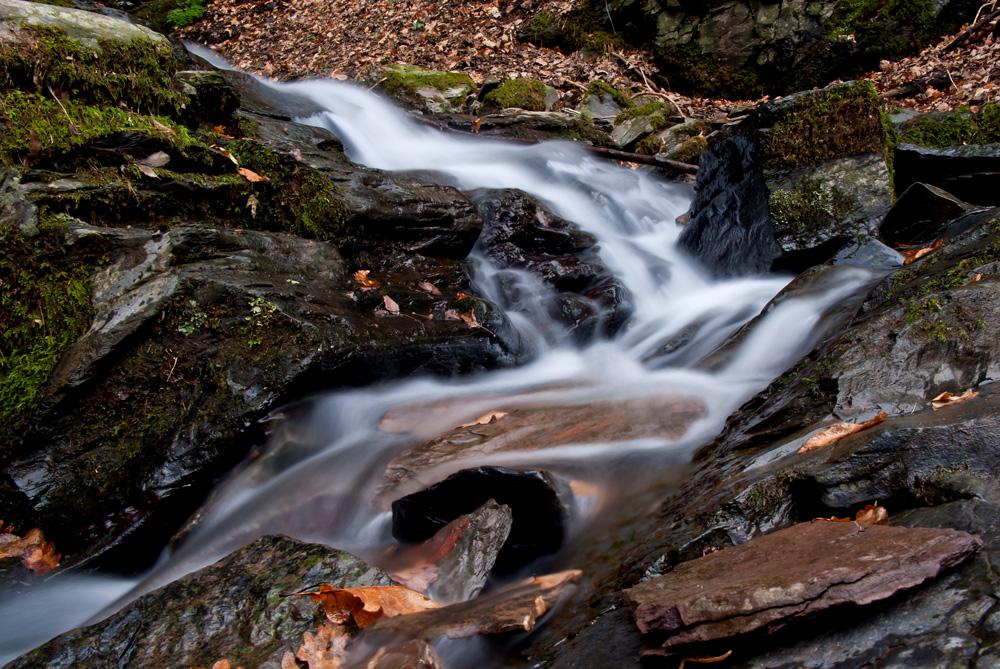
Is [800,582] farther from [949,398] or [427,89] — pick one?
[427,89]

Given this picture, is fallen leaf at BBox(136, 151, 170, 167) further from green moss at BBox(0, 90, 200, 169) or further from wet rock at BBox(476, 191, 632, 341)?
wet rock at BBox(476, 191, 632, 341)

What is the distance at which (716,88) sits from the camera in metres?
11.9

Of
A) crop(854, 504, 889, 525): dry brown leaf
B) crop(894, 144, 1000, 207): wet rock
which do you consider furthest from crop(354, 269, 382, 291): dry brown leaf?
crop(894, 144, 1000, 207): wet rock

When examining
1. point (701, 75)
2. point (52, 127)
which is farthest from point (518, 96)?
point (52, 127)

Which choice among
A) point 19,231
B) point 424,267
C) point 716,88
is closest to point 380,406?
point 424,267

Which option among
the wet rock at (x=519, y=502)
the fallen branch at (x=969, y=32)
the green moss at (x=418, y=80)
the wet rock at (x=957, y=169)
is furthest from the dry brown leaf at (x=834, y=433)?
the fallen branch at (x=969, y=32)

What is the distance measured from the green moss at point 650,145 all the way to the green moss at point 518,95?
2.14 meters

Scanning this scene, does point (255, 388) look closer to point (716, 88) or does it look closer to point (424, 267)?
point (424, 267)

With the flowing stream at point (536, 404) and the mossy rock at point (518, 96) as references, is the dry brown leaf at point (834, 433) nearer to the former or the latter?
the flowing stream at point (536, 404)

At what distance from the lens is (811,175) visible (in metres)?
5.56

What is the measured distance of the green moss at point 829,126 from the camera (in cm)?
548

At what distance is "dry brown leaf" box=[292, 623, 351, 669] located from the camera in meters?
2.12

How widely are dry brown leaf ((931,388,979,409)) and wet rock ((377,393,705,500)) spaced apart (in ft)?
4.82

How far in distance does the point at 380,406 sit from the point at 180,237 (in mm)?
1941
